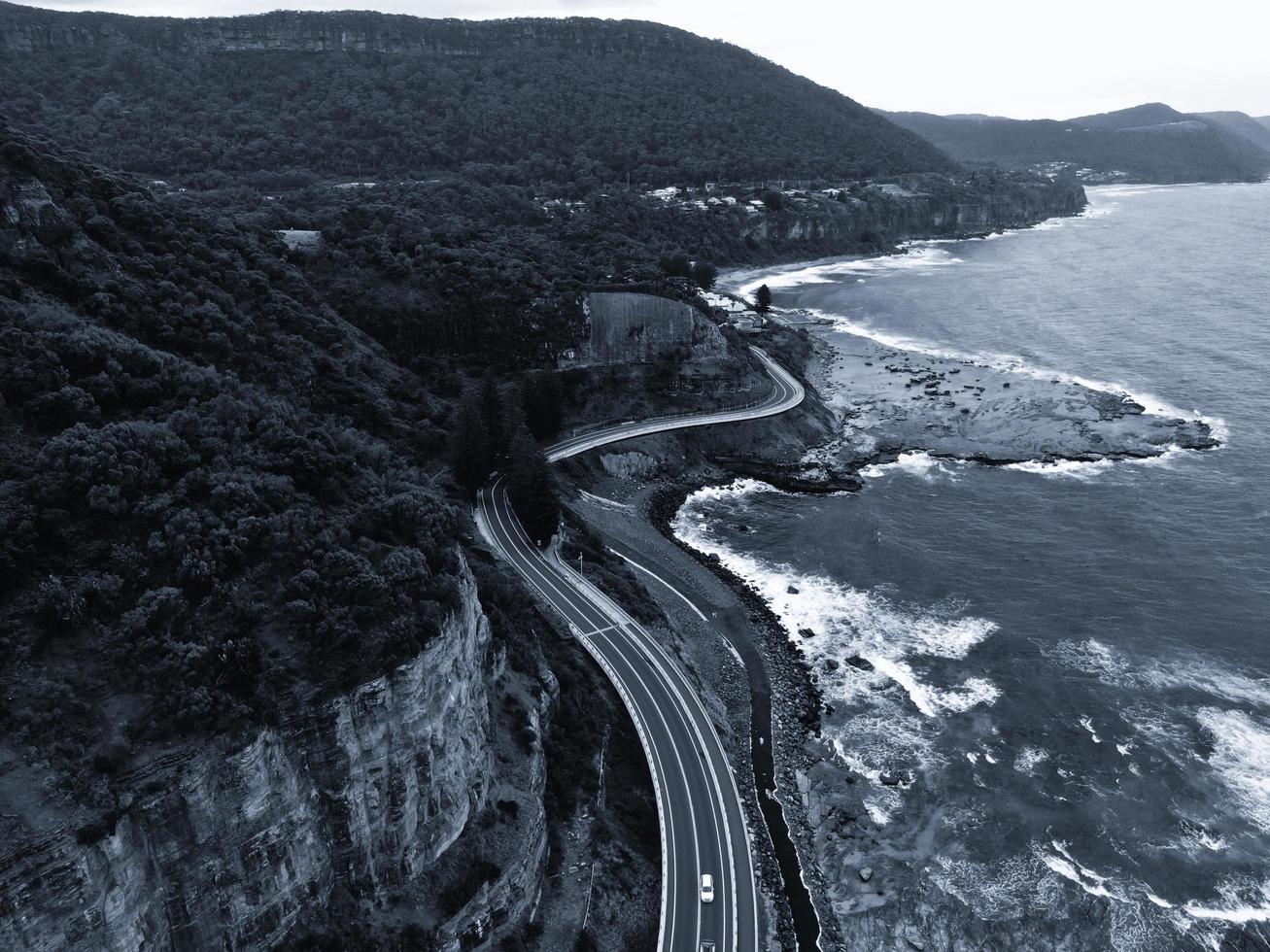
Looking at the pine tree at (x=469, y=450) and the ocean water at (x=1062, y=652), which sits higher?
the pine tree at (x=469, y=450)

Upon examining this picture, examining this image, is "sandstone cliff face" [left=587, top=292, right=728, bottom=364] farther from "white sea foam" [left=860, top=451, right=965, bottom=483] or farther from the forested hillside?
the forested hillside

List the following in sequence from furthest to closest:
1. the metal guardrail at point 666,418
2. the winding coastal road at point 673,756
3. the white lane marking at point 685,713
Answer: the metal guardrail at point 666,418 → the white lane marking at point 685,713 → the winding coastal road at point 673,756

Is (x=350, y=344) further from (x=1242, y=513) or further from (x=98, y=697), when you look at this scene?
(x=1242, y=513)

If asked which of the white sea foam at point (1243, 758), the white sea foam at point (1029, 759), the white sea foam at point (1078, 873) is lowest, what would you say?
the white sea foam at point (1078, 873)

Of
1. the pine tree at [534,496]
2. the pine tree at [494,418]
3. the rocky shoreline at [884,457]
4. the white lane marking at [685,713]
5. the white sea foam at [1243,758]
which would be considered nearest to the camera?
the white lane marking at [685,713]

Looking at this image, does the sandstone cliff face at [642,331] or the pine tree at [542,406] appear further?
the sandstone cliff face at [642,331]

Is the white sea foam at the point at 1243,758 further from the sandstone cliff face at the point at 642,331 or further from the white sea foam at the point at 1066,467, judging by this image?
the sandstone cliff face at the point at 642,331

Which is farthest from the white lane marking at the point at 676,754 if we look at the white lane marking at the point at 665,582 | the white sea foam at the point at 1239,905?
the white sea foam at the point at 1239,905
